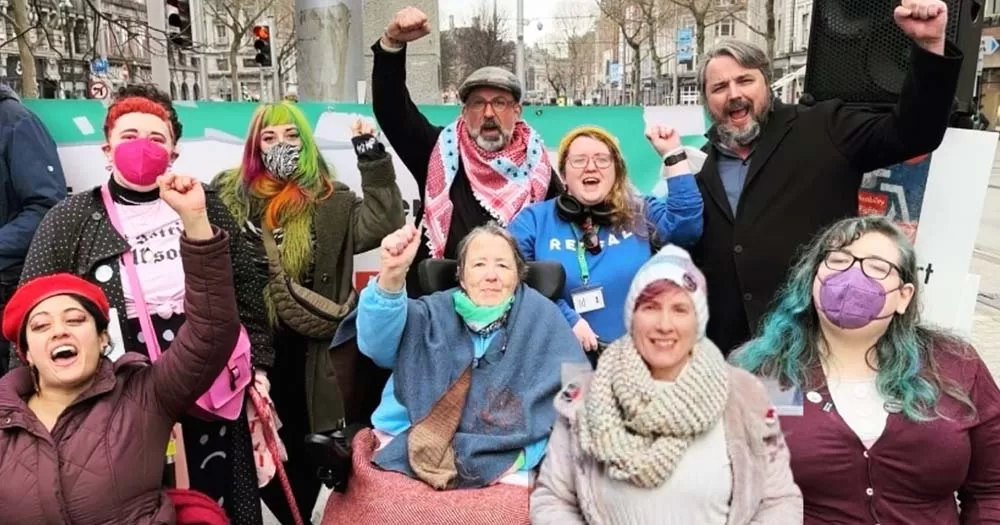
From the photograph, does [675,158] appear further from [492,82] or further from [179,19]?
[179,19]

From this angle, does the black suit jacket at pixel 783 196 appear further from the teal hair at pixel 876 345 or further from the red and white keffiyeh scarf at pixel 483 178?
the red and white keffiyeh scarf at pixel 483 178

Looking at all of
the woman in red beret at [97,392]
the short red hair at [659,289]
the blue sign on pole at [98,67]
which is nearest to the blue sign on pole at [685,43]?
the blue sign on pole at [98,67]

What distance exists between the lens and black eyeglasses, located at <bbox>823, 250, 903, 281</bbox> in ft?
7.54

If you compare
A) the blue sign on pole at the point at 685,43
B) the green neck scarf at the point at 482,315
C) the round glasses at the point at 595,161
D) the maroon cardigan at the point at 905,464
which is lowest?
the maroon cardigan at the point at 905,464

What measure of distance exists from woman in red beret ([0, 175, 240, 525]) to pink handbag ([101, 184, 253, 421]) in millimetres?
179

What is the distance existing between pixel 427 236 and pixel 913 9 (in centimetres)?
197

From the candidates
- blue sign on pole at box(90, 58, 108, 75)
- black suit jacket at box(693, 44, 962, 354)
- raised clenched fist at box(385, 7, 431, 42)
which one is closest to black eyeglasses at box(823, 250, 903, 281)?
black suit jacket at box(693, 44, 962, 354)

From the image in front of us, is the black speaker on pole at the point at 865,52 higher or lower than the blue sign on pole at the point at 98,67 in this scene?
lower

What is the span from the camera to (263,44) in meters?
14.6

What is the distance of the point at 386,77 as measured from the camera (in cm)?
339

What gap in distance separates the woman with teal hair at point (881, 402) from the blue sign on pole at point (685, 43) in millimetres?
39532

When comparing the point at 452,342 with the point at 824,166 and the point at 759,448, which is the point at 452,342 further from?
the point at 824,166

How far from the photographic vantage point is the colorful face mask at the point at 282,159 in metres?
3.29

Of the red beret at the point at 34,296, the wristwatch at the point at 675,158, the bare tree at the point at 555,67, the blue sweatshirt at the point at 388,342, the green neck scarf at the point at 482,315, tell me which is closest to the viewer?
the red beret at the point at 34,296
